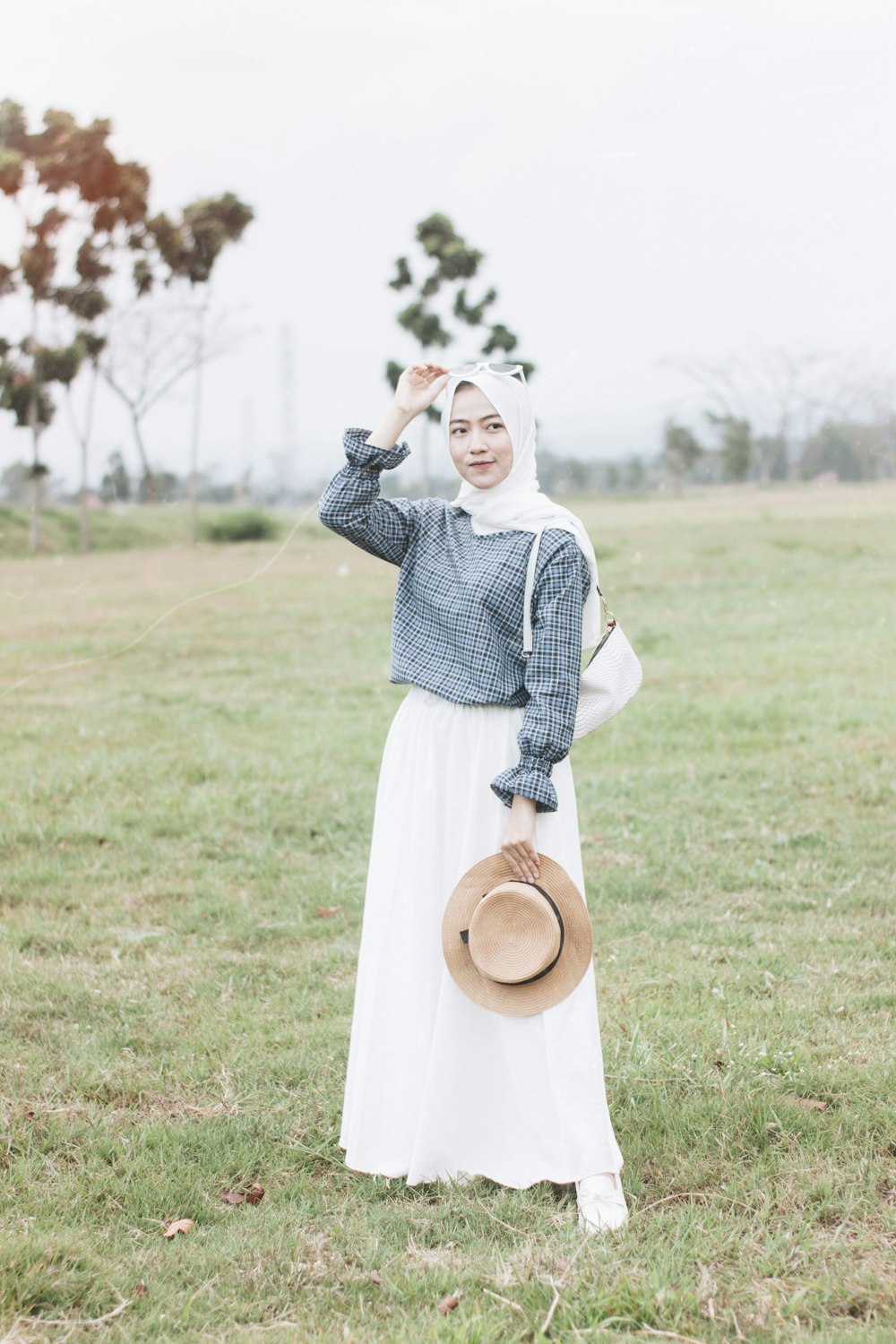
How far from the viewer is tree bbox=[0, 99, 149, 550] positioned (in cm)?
440

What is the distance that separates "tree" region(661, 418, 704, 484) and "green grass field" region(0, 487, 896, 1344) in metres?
0.33

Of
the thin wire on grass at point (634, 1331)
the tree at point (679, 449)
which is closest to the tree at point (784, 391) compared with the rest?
the tree at point (679, 449)

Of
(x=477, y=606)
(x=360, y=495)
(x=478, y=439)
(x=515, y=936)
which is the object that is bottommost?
(x=515, y=936)

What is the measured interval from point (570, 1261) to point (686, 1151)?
62 centimetres

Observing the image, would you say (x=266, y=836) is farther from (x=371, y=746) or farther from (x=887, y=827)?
(x=887, y=827)

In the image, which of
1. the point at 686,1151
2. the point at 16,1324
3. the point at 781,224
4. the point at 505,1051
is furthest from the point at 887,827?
the point at 16,1324

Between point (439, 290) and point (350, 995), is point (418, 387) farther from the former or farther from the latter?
point (350, 995)

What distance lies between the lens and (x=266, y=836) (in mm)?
5746

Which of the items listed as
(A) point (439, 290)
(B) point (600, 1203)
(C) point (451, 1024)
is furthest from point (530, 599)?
(A) point (439, 290)

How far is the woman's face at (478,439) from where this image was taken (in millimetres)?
2697

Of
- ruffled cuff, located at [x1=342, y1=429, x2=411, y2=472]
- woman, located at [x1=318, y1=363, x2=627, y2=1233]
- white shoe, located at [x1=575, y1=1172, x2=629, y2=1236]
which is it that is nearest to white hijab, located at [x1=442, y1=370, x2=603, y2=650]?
woman, located at [x1=318, y1=363, x2=627, y2=1233]

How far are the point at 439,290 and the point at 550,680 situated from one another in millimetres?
2396

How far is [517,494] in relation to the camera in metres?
2.76

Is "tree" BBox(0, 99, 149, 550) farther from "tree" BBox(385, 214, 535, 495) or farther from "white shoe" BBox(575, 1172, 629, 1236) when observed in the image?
"white shoe" BBox(575, 1172, 629, 1236)
